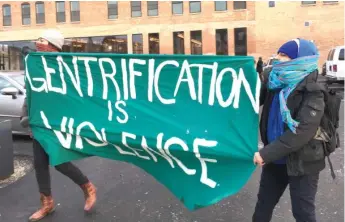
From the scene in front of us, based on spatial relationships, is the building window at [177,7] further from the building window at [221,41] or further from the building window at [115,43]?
the building window at [115,43]

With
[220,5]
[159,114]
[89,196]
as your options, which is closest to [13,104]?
[89,196]

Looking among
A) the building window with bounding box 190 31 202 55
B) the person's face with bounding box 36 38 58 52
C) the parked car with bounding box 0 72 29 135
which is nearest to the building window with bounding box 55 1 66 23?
the building window with bounding box 190 31 202 55

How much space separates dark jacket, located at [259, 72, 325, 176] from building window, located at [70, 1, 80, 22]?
3666 cm

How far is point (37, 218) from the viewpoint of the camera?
380 cm

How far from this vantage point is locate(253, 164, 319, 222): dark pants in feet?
8.75

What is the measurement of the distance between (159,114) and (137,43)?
33.9 m

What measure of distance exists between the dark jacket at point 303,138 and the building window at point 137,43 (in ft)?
112

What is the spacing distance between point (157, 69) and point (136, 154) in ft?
2.55

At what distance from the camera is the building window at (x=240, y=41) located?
34.4 meters

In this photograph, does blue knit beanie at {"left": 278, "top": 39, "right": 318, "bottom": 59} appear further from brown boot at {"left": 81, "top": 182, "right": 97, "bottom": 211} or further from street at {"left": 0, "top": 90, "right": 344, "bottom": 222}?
brown boot at {"left": 81, "top": 182, "right": 97, "bottom": 211}

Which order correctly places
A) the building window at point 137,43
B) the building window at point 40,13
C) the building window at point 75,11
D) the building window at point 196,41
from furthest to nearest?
the building window at point 40,13, the building window at point 75,11, the building window at point 137,43, the building window at point 196,41

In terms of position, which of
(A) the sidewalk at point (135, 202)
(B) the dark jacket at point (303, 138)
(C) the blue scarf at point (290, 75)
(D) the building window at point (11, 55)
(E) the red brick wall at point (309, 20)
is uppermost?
(E) the red brick wall at point (309, 20)

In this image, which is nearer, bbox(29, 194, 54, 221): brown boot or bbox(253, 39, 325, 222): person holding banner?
bbox(253, 39, 325, 222): person holding banner

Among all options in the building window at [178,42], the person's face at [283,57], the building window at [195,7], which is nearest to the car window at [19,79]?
the person's face at [283,57]
